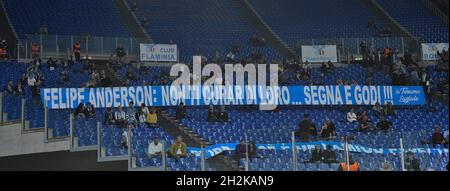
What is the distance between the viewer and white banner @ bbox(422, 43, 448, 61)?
3002 centimetres

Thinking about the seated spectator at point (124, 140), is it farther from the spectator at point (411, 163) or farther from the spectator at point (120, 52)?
the spectator at point (120, 52)

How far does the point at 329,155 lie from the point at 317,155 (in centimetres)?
26

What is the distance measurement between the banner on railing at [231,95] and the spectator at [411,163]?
346 inches

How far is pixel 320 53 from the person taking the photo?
1205 inches

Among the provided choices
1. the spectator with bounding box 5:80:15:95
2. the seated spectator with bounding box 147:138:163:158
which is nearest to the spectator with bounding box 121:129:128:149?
the seated spectator with bounding box 147:138:163:158

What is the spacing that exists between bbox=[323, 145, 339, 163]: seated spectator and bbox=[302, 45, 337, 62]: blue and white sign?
14.1 meters

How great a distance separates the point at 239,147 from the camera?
17.1 meters

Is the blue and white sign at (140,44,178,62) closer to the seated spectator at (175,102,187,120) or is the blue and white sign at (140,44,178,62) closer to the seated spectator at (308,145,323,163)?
the seated spectator at (175,102,187,120)

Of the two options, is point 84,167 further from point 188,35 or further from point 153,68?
point 188,35

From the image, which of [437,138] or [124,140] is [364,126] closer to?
[437,138]

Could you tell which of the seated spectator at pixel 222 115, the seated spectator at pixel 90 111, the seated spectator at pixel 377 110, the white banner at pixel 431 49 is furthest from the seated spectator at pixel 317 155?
the white banner at pixel 431 49
